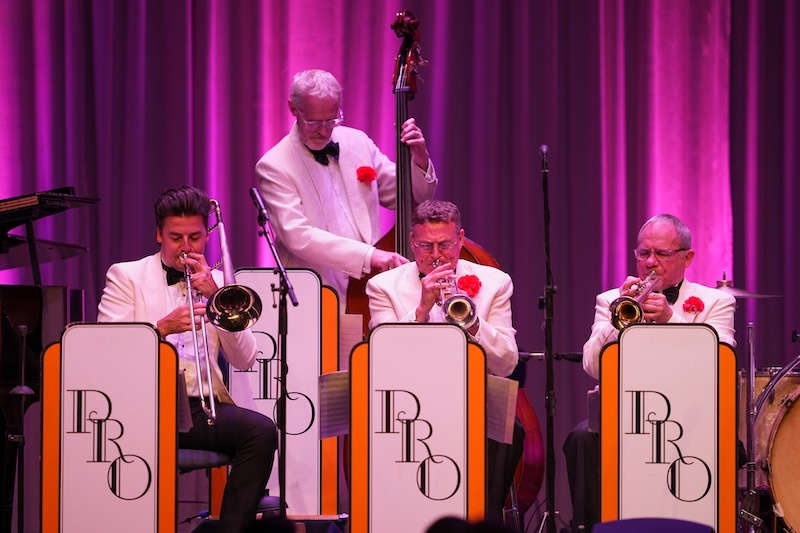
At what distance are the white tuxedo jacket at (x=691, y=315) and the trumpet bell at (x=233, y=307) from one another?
139cm

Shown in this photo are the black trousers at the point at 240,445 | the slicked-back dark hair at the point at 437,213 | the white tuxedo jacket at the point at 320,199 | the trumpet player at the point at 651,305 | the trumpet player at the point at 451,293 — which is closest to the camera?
the black trousers at the point at 240,445

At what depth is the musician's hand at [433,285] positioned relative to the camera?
4.36 metres

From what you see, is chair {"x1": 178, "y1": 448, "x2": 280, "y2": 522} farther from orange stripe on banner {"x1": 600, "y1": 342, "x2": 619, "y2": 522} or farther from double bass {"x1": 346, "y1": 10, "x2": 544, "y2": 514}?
orange stripe on banner {"x1": 600, "y1": 342, "x2": 619, "y2": 522}

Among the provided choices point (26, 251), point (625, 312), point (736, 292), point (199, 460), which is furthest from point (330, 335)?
point (736, 292)

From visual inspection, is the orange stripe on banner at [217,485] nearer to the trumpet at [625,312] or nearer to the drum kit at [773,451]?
the trumpet at [625,312]

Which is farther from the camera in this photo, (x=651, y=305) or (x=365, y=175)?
(x=365, y=175)

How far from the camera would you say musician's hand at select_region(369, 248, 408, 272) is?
5.01 metres

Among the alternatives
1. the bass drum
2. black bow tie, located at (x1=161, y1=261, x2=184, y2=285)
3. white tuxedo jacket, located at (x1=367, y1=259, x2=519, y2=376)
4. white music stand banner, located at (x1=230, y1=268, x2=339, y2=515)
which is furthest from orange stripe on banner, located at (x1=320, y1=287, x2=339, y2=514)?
the bass drum

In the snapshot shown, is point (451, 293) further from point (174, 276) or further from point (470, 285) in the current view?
point (174, 276)

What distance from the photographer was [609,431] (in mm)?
3941

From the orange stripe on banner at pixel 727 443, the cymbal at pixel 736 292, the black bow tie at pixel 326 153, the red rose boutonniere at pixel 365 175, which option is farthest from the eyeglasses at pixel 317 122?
the orange stripe on banner at pixel 727 443

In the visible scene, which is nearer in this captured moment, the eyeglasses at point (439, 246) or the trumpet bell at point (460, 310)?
the trumpet bell at point (460, 310)

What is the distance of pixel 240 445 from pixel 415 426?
0.82m

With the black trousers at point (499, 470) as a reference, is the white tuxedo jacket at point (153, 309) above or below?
above
